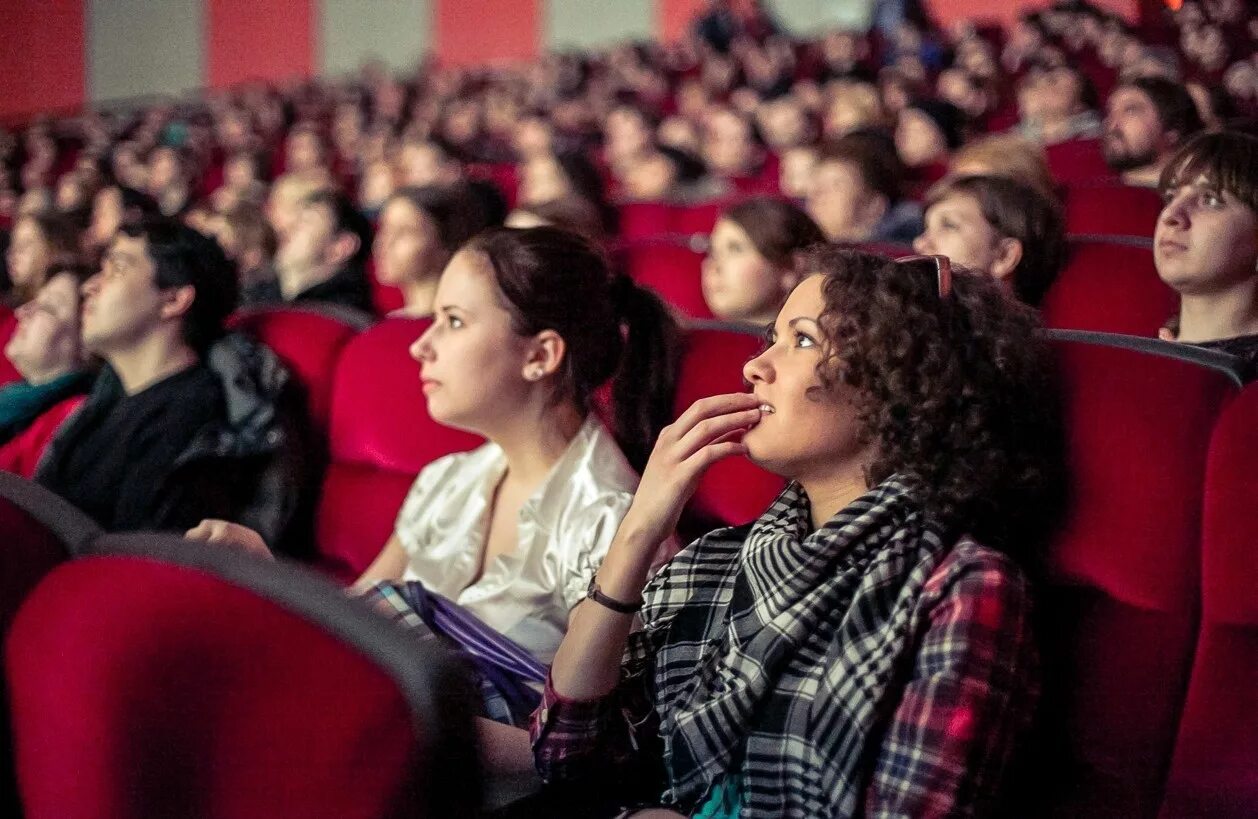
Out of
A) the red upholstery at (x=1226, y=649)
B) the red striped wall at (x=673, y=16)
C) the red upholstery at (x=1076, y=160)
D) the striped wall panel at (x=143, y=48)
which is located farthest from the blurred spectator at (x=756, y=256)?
the striped wall panel at (x=143, y=48)

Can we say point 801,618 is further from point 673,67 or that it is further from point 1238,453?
point 673,67

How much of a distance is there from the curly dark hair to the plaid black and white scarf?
0.03 metres

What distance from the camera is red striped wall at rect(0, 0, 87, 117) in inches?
238

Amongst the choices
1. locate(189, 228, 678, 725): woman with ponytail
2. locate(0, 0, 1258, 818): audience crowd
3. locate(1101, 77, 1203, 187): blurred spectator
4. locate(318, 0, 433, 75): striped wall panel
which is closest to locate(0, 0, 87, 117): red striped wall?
locate(318, 0, 433, 75): striped wall panel

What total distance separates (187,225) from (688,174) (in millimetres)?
1543

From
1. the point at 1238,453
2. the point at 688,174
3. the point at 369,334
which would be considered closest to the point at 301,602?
the point at 1238,453

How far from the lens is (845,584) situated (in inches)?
21.9

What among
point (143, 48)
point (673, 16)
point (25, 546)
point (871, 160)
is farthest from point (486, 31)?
point (25, 546)

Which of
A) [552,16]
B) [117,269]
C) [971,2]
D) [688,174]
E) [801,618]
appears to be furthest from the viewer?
[552,16]

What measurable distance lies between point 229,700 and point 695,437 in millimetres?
295

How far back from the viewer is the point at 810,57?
403 cm

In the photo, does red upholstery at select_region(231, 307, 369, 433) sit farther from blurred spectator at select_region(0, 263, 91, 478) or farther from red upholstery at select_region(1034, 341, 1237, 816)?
red upholstery at select_region(1034, 341, 1237, 816)

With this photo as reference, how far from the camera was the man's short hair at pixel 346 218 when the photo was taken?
Answer: 1747 mm

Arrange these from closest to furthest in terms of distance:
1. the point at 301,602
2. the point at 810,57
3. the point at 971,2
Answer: the point at 301,602, the point at 810,57, the point at 971,2
